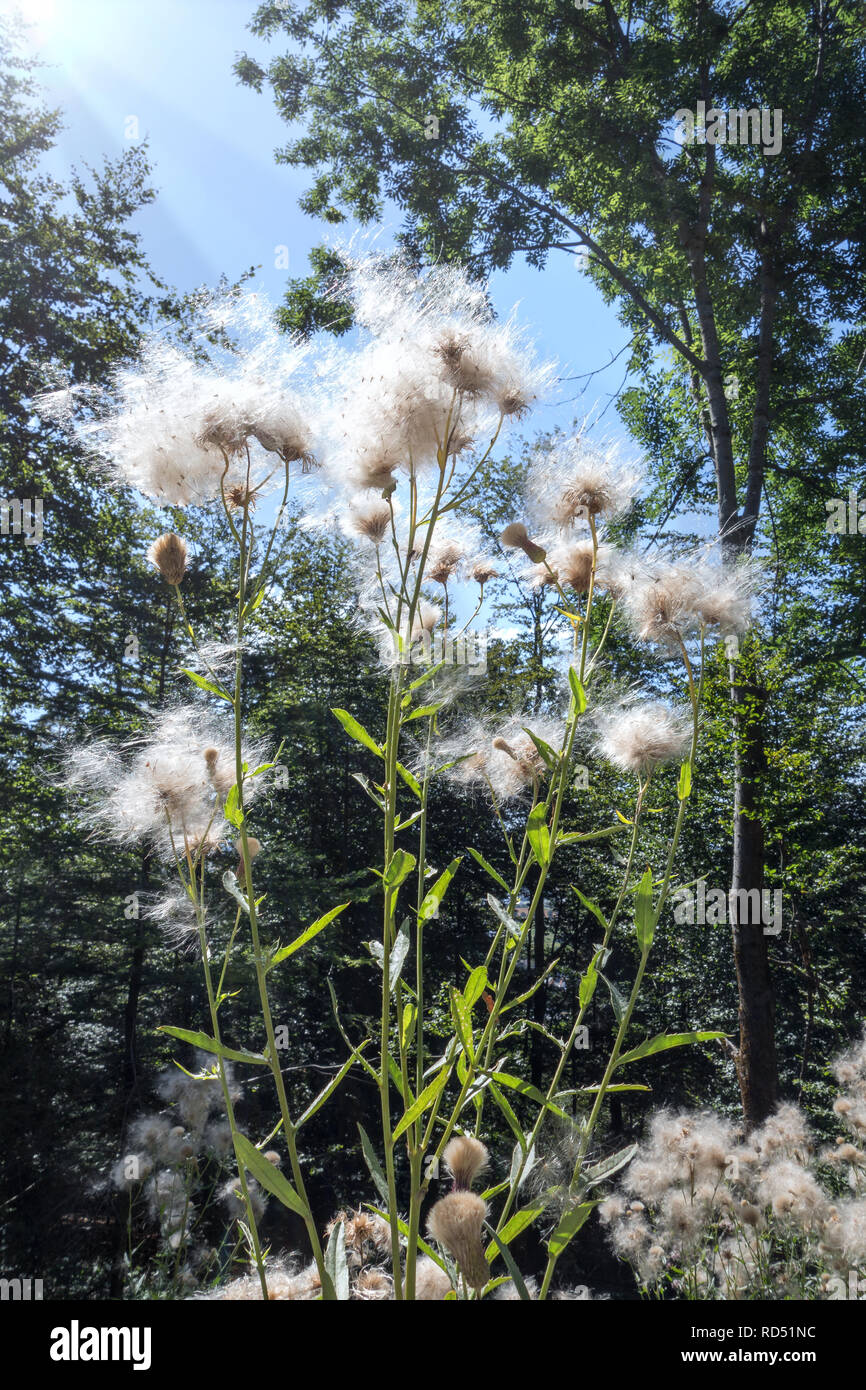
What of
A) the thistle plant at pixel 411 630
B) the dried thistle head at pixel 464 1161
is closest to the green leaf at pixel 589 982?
the thistle plant at pixel 411 630

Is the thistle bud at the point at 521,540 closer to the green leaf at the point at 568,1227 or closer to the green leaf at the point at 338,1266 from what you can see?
the green leaf at the point at 568,1227

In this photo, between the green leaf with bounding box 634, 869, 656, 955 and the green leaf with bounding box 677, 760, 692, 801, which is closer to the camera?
the green leaf with bounding box 634, 869, 656, 955

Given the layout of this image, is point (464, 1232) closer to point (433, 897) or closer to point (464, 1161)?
point (464, 1161)

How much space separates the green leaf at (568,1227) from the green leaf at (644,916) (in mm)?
326

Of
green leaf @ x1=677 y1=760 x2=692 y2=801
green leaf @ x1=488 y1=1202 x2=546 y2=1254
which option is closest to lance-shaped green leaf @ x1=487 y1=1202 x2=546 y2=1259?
green leaf @ x1=488 y1=1202 x2=546 y2=1254

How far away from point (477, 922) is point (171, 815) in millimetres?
8178

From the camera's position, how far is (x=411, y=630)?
1.28m

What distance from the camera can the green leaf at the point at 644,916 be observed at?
3.51ft

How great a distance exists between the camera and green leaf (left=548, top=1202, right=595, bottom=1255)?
94 centimetres

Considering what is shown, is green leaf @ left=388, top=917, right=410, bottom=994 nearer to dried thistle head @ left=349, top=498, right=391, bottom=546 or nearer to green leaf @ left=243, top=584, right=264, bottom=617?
green leaf @ left=243, top=584, right=264, bottom=617

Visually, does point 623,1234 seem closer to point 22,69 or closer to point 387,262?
point 387,262

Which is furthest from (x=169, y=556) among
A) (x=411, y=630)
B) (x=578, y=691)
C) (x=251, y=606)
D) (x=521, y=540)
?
(x=578, y=691)

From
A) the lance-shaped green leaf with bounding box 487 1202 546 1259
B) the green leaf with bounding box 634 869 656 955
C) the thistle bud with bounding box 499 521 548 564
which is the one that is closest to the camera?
the lance-shaped green leaf with bounding box 487 1202 546 1259

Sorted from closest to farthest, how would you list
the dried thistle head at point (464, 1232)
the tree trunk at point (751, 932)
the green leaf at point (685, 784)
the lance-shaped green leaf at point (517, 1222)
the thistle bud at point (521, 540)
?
the dried thistle head at point (464, 1232), the lance-shaped green leaf at point (517, 1222), the green leaf at point (685, 784), the thistle bud at point (521, 540), the tree trunk at point (751, 932)
